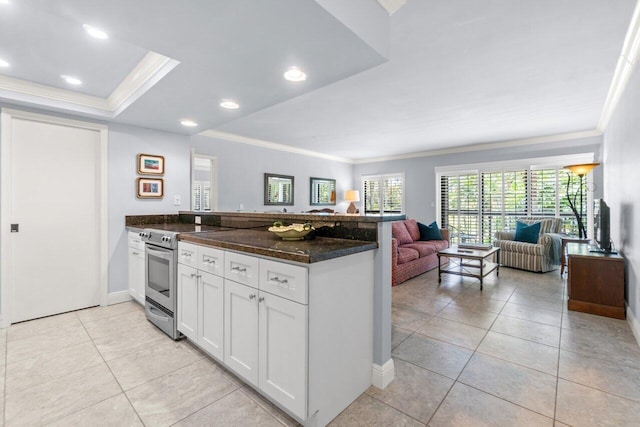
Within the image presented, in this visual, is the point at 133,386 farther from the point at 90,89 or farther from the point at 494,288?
the point at 494,288

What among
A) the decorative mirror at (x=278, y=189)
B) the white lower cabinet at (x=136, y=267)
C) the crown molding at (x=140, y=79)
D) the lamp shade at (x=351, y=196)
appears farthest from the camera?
the lamp shade at (x=351, y=196)

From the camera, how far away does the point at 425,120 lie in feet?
14.9

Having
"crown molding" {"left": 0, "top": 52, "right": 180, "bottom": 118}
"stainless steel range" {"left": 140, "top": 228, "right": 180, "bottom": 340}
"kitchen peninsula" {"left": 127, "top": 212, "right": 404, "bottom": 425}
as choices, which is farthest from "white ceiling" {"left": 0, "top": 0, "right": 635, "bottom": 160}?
"stainless steel range" {"left": 140, "top": 228, "right": 180, "bottom": 340}

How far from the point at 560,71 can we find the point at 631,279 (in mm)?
2137

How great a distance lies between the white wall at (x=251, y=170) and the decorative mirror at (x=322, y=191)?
136 mm

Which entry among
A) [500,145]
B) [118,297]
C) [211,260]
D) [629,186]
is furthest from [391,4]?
[500,145]

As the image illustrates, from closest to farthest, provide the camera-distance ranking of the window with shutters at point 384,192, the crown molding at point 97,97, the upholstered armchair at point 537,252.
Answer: the crown molding at point 97,97 < the upholstered armchair at point 537,252 < the window with shutters at point 384,192

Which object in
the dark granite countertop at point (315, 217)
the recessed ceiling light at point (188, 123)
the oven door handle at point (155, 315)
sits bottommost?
the oven door handle at point (155, 315)

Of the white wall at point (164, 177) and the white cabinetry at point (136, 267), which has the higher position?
the white wall at point (164, 177)

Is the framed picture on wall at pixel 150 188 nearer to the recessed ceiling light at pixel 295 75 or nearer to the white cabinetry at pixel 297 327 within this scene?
the white cabinetry at pixel 297 327

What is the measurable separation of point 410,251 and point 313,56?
10.8 feet

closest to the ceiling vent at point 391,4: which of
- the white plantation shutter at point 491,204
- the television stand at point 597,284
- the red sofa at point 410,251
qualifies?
the red sofa at point 410,251

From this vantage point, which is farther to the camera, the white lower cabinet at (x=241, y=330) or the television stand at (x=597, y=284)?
the television stand at (x=597, y=284)

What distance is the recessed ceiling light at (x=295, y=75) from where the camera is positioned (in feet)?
7.04
